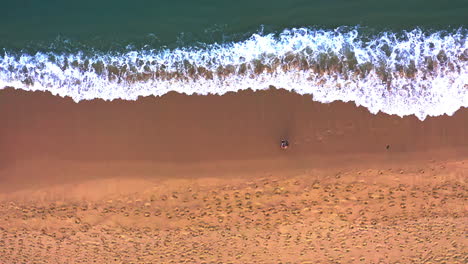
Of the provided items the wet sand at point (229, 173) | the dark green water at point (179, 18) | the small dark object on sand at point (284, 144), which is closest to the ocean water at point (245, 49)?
the dark green water at point (179, 18)

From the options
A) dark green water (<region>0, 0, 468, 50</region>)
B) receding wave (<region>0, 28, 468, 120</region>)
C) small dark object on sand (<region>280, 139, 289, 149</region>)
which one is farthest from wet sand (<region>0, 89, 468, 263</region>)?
dark green water (<region>0, 0, 468, 50</region>)

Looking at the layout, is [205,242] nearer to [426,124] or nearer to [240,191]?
[240,191]

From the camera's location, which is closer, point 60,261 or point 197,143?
point 197,143

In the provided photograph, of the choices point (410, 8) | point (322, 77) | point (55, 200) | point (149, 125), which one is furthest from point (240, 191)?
point (410, 8)

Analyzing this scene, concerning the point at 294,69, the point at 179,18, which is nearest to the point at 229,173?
the point at 294,69

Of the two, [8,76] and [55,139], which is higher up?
[8,76]

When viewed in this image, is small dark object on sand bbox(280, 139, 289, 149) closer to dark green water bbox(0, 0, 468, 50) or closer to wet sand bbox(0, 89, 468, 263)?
wet sand bbox(0, 89, 468, 263)

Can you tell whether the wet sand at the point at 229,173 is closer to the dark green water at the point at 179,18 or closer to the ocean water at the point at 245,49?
the ocean water at the point at 245,49
